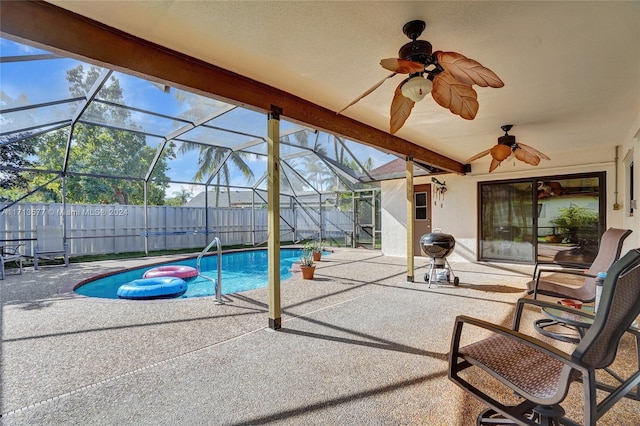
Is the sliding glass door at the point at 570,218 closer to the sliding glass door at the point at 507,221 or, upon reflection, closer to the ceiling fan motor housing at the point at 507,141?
the sliding glass door at the point at 507,221

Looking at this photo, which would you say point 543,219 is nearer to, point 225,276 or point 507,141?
point 507,141

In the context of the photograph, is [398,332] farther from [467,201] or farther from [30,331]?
[467,201]

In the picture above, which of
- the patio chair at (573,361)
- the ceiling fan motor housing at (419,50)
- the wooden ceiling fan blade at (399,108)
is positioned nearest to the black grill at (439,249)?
the wooden ceiling fan blade at (399,108)

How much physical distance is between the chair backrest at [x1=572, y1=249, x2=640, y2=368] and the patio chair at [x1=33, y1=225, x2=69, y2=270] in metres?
9.71

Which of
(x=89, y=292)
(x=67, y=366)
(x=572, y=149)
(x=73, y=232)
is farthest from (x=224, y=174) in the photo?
(x=572, y=149)

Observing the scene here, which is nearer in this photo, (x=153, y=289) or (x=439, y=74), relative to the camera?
(x=439, y=74)

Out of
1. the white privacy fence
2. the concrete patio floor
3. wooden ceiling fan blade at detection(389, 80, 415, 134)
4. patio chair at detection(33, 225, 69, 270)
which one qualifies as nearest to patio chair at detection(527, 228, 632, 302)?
the concrete patio floor

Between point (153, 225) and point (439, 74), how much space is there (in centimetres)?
1082

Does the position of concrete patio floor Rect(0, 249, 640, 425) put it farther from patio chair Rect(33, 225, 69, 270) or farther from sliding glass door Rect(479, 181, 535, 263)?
sliding glass door Rect(479, 181, 535, 263)

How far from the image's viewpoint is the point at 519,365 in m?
1.57

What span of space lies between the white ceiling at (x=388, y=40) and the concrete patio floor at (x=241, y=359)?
2674 mm

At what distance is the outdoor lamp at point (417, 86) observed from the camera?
241cm

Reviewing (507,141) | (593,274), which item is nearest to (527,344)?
(593,274)

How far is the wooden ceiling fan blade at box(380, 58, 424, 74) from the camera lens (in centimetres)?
220
